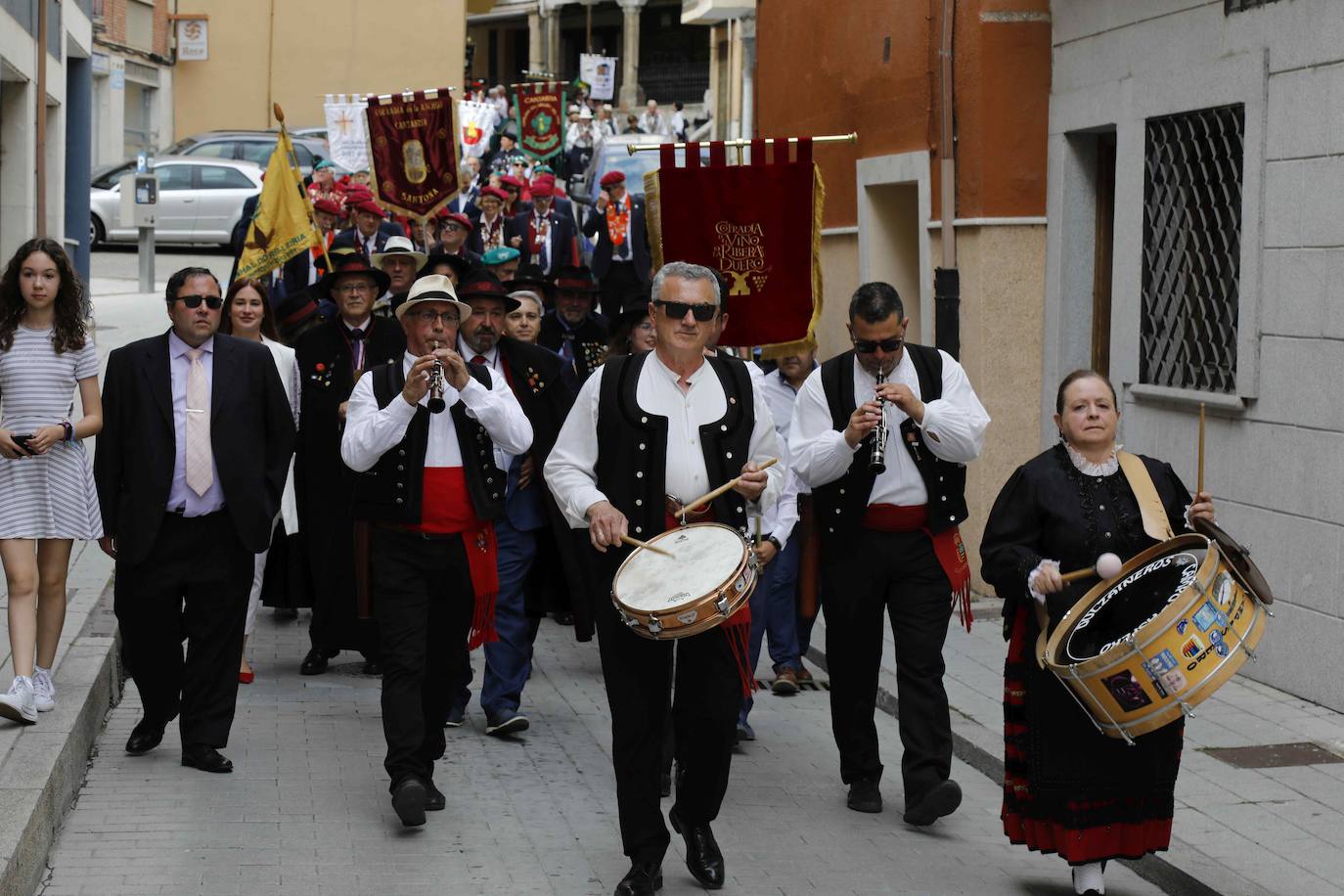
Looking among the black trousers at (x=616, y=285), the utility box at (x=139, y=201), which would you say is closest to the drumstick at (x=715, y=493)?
the black trousers at (x=616, y=285)

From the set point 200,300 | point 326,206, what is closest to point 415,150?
point 326,206

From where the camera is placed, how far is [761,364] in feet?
35.2

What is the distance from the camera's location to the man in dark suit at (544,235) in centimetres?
1738

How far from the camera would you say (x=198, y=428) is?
7770 millimetres

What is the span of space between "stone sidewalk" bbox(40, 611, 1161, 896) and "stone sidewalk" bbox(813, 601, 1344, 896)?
0.24 m

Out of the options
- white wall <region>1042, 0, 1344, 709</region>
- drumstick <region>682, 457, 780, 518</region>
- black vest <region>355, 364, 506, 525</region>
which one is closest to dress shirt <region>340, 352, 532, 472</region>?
black vest <region>355, 364, 506, 525</region>

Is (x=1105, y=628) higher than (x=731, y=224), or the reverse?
(x=731, y=224)

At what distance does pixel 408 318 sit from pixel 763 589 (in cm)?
243

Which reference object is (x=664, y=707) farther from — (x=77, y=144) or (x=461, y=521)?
(x=77, y=144)

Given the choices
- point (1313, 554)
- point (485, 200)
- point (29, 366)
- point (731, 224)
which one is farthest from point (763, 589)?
point (485, 200)

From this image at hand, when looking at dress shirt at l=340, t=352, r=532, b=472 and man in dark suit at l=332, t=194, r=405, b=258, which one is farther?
man in dark suit at l=332, t=194, r=405, b=258

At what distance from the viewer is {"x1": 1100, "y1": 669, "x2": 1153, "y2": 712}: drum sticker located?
18.7 feet

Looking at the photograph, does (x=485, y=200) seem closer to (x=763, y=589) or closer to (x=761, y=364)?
(x=761, y=364)

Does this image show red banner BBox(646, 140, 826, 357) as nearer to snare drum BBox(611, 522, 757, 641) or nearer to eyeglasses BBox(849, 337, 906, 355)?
eyeglasses BBox(849, 337, 906, 355)
